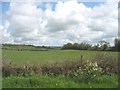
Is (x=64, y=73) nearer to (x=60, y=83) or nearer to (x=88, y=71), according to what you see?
(x=88, y=71)

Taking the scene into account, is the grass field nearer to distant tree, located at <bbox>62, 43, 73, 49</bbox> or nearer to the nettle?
the nettle

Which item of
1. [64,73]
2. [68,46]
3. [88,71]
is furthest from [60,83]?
[68,46]

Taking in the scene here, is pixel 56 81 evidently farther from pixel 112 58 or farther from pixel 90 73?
pixel 112 58

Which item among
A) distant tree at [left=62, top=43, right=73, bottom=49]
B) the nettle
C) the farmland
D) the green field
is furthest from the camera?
distant tree at [left=62, top=43, right=73, bottom=49]

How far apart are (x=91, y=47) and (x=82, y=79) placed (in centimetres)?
598

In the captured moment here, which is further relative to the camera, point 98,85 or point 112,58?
point 112,58

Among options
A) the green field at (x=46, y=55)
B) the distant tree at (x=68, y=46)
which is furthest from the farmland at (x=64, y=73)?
the distant tree at (x=68, y=46)

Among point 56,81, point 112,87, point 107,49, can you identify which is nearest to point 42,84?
point 56,81

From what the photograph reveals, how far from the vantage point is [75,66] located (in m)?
14.0

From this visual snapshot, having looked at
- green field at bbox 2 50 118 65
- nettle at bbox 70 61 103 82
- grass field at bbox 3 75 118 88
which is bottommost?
grass field at bbox 3 75 118 88

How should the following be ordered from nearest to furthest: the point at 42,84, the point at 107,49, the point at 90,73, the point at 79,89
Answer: the point at 79,89 → the point at 42,84 → the point at 90,73 → the point at 107,49

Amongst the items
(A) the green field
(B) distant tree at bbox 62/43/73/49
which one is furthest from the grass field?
(B) distant tree at bbox 62/43/73/49

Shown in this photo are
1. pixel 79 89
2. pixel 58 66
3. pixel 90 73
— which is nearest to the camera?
pixel 79 89

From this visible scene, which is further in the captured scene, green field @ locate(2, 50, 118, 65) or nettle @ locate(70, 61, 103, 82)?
green field @ locate(2, 50, 118, 65)
